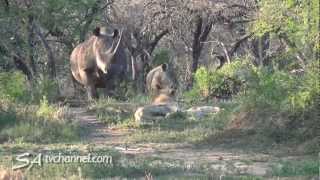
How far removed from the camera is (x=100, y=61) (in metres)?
19.4

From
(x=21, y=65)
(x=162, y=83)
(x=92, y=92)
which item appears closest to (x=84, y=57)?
(x=92, y=92)

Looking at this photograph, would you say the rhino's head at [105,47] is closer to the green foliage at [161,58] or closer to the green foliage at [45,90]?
the green foliage at [45,90]

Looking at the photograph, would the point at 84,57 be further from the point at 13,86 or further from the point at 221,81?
the point at 221,81

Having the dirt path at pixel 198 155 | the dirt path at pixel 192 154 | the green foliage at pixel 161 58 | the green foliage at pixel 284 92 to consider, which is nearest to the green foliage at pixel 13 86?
the dirt path at pixel 192 154

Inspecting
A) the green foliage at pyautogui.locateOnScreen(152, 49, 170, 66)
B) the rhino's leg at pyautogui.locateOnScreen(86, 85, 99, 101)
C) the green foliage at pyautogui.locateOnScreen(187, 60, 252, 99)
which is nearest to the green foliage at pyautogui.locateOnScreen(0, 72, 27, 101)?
the rhino's leg at pyautogui.locateOnScreen(86, 85, 99, 101)

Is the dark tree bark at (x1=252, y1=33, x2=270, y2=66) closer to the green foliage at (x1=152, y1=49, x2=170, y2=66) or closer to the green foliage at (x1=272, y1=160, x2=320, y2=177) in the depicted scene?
the green foliage at (x1=152, y1=49, x2=170, y2=66)

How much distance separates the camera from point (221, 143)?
1373 centimetres

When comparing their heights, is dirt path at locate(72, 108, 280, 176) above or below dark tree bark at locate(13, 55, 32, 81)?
below

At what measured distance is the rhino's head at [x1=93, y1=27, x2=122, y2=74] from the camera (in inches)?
755

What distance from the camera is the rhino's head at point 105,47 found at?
19188 mm

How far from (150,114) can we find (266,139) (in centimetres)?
369

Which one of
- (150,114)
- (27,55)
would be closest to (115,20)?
(27,55)

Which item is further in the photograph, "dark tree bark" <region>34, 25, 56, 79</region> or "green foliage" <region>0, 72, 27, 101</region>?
"dark tree bark" <region>34, 25, 56, 79</region>

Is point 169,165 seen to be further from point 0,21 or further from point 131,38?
point 131,38
